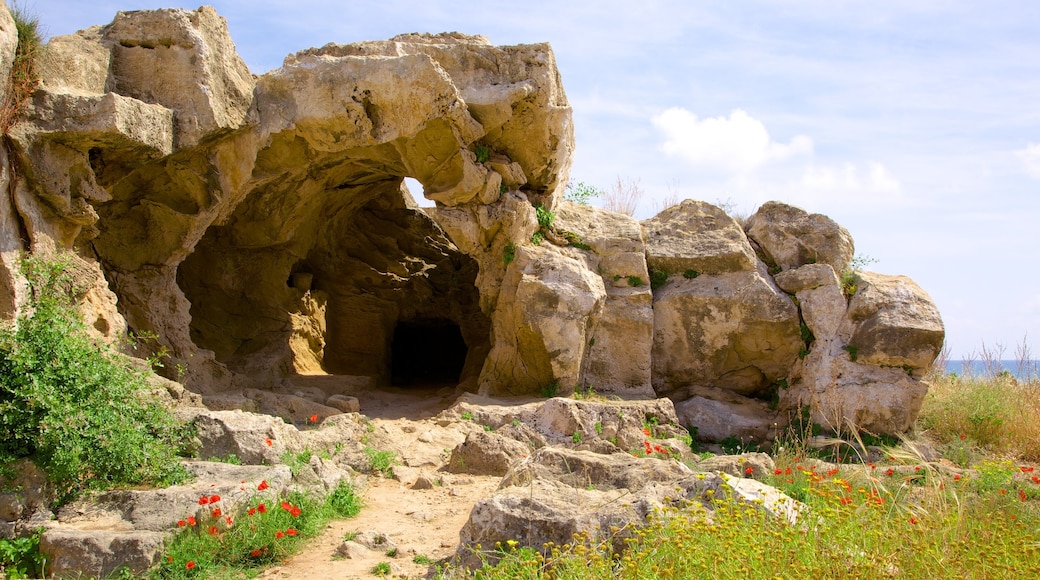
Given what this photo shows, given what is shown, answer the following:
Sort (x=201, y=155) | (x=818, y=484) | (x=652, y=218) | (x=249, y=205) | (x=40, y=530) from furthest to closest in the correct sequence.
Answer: (x=652, y=218), (x=249, y=205), (x=201, y=155), (x=818, y=484), (x=40, y=530)

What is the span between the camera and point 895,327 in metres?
10.3

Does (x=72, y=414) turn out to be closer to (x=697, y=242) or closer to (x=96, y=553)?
(x=96, y=553)

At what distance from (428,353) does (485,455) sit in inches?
339

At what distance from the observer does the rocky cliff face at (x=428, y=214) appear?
8.07 m

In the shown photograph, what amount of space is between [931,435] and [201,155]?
903 centimetres

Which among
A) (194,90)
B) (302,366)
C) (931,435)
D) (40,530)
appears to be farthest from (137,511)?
(931,435)

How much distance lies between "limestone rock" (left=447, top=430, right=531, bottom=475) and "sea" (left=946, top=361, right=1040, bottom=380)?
7.91m

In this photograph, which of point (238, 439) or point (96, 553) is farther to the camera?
point (238, 439)

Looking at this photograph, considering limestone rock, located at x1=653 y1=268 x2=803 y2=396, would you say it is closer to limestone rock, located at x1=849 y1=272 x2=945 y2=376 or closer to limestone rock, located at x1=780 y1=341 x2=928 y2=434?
limestone rock, located at x1=780 y1=341 x2=928 y2=434

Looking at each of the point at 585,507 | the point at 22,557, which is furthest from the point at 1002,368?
the point at 22,557

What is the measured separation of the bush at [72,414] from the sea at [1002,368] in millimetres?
10966

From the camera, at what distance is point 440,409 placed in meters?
10.5

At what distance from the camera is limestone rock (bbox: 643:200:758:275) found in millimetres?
11250

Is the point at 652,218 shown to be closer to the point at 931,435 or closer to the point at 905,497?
the point at 931,435
